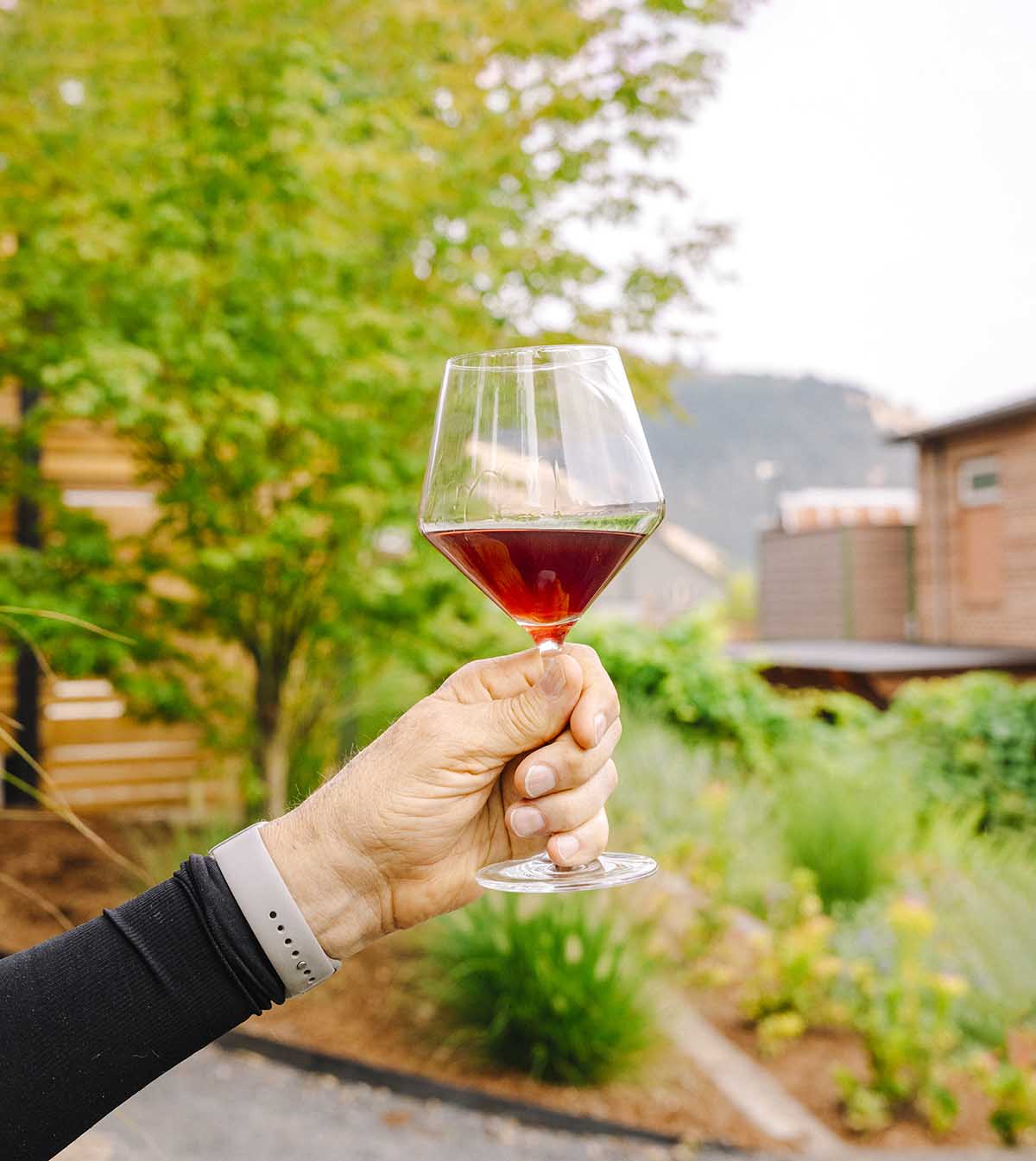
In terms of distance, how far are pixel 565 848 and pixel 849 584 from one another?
2025 cm

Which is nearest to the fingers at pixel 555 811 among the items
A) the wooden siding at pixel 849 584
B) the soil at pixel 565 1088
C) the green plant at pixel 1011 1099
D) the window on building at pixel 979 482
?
the soil at pixel 565 1088

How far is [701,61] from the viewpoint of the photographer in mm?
4531

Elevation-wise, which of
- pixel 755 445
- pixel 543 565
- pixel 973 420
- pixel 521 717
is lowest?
pixel 521 717

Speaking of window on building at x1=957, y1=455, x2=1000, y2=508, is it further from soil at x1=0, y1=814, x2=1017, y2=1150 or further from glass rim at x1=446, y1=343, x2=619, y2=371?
glass rim at x1=446, y1=343, x2=619, y2=371

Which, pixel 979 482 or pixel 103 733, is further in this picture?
pixel 979 482

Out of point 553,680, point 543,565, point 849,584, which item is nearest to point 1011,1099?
point 553,680

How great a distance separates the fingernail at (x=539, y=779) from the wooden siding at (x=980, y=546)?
53.1 ft

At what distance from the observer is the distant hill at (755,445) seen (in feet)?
197

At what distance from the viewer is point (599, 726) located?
3.77 feet

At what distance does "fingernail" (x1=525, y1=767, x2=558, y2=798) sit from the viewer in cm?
115

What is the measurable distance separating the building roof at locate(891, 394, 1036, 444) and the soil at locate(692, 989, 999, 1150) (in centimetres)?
1373

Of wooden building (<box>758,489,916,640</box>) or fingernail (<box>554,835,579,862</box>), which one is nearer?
fingernail (<box>554,835,579,862</box>)

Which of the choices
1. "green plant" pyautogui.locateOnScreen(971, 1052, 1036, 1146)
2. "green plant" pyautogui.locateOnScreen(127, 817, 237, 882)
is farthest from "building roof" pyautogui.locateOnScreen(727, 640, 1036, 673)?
"green plant" pyautogui.locateOnScreen(971, 1052, 1036, 1146)

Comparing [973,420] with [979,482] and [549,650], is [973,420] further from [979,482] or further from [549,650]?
[549,650]
